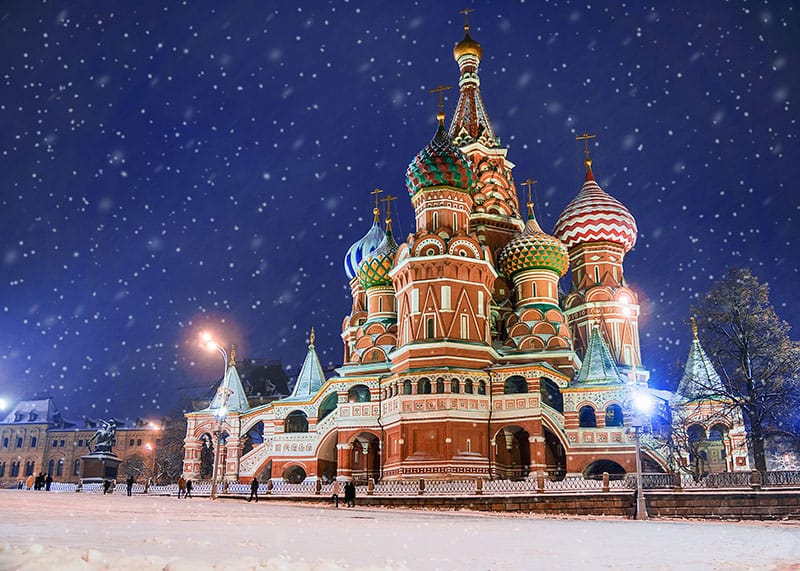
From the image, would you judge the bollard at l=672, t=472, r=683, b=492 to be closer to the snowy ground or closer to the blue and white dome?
the snowy ground

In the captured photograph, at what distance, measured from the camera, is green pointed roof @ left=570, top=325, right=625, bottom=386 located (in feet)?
117

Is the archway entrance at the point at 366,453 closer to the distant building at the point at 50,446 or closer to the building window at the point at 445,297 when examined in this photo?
the building window at the point at 445,297

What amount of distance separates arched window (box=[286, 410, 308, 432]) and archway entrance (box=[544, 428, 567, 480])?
14.1m

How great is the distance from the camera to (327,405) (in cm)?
4119

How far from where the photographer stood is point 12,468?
80.2m

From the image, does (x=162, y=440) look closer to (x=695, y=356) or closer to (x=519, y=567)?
(x=695, y=356)

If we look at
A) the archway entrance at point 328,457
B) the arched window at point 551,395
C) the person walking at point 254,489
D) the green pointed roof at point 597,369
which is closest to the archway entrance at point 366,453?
the archway entrance at point 328,457

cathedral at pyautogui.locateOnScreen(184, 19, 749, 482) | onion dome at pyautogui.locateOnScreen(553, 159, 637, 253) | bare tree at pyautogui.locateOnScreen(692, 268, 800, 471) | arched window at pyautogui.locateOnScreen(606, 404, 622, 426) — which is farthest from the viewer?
onion dome at pyautogui.locateOnScreen(553, 159, 637, 253)

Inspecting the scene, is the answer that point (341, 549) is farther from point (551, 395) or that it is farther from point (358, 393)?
point (358, 393)

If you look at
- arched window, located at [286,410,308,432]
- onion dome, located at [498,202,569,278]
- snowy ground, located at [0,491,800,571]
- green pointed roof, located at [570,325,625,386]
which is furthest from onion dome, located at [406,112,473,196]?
snowy ground, located at [0,491,800,571]

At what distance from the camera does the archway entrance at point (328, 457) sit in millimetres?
38875

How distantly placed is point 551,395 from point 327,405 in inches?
506

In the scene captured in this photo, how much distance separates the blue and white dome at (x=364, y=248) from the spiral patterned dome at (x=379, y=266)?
1778 mm

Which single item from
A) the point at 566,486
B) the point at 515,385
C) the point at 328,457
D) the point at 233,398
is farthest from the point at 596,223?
the point at 233,398
